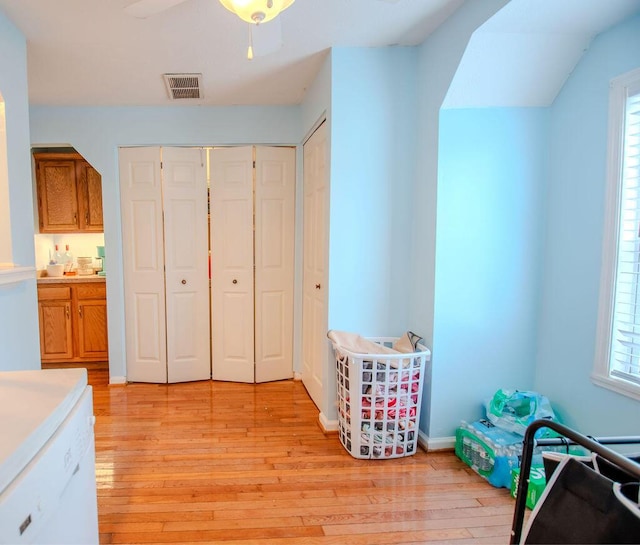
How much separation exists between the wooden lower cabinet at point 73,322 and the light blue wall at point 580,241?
3758mm

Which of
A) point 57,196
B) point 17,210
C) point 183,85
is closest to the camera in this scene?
point 17,210

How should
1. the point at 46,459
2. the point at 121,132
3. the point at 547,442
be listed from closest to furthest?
the point at 46,459
the point at 547,442
the point at 121,132

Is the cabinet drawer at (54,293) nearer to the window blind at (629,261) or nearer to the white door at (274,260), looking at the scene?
the white door at (274,260)

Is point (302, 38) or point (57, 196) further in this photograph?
point (57, 196)

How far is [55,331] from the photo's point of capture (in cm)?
360

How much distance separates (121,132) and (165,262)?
1165 millimetres

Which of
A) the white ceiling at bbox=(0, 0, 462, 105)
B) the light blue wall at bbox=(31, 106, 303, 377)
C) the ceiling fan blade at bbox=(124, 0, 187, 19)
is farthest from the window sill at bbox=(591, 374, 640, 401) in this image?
the light blue wall at bbox=(31, 106, 303, 377)

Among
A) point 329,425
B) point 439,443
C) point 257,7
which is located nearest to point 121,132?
point 257,7

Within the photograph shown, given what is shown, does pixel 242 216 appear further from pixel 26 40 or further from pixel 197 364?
pixel 26 40

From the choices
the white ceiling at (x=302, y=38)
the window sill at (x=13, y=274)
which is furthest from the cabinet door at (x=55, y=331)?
the white ceiling at (x=302, y=38)

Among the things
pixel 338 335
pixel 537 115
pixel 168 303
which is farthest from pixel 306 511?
pixel 537 115

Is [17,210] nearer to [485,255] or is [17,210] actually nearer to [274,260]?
[274,260]

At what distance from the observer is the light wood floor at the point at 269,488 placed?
1.58 metres

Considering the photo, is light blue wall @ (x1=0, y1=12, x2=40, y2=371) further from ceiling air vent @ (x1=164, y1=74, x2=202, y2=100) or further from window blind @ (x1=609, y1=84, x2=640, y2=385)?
window blind @ (x1=609, y1=84, x2=640, y2=385)
